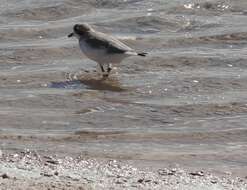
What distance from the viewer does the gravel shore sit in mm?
6559

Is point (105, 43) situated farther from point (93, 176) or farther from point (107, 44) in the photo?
point (93, 176)

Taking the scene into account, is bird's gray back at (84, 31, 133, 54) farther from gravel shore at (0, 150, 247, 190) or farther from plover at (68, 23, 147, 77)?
gravel shore at (0, 150, 247, 190)

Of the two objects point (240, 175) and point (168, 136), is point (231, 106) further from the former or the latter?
point (240, 175)

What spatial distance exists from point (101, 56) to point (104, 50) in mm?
103

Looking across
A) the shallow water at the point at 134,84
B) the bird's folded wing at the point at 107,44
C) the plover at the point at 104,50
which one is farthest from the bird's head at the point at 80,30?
the shallow water at the point at 134,84

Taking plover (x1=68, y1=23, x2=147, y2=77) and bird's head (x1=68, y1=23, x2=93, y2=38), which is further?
bird's head (x1=68, y1=23, x2=93, y2=38)

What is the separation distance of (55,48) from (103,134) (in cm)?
391

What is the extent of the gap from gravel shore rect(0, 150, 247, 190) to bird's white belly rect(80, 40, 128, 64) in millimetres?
4189

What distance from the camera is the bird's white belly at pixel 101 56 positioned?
11.6 meters

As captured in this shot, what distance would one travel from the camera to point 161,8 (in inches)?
559

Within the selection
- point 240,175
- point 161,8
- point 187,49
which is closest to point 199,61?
point 187,49

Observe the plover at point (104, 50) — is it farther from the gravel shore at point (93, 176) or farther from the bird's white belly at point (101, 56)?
the gravel shore at point (93, 176)

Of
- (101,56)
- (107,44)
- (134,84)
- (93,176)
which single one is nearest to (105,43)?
(107,44)

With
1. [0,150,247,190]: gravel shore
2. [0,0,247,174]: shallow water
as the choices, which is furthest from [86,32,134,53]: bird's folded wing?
[0,150,247,190]: gravel shore
